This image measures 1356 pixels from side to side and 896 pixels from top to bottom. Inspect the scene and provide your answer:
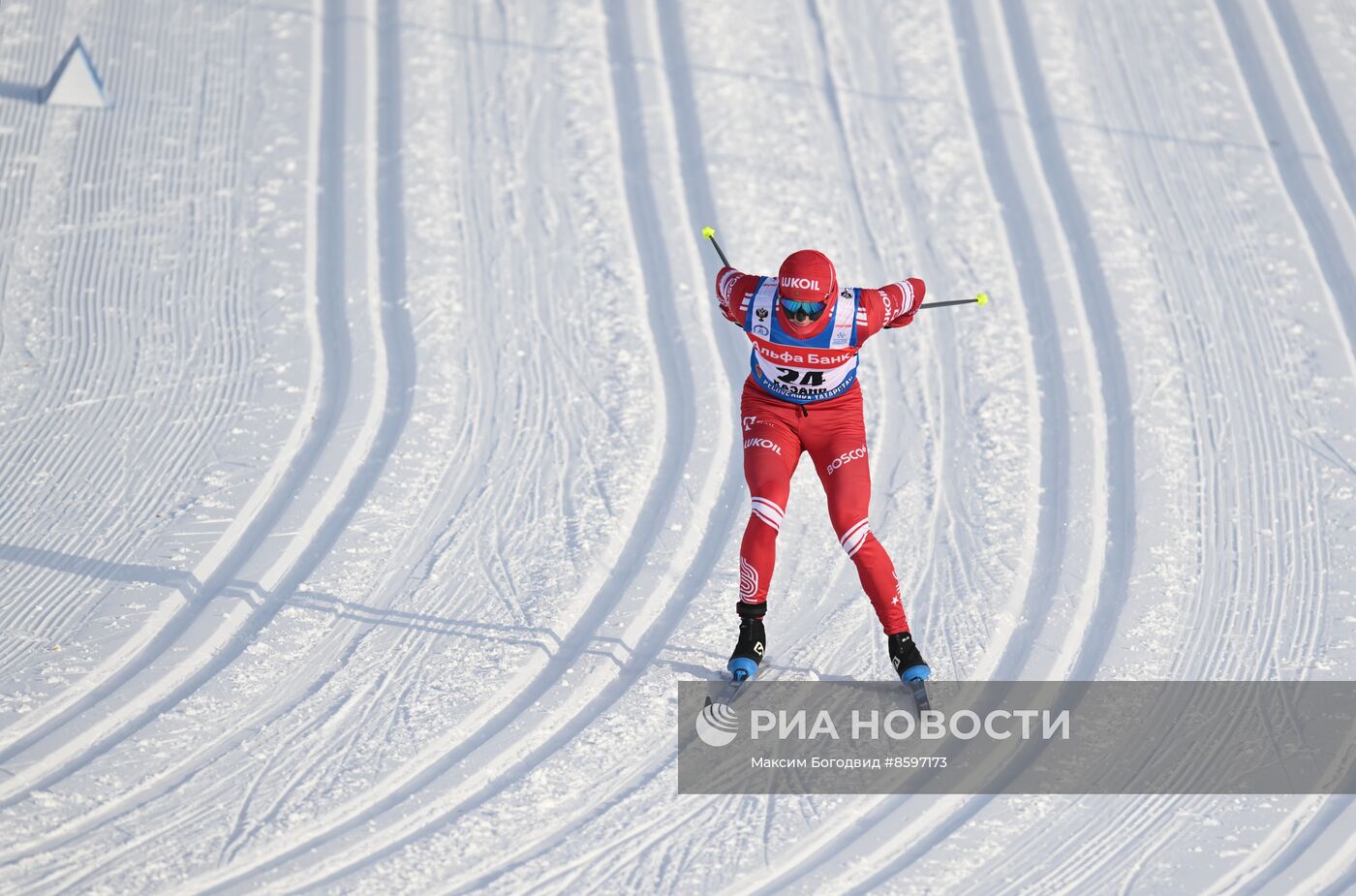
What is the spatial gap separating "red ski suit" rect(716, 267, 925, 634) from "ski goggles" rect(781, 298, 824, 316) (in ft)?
0.18

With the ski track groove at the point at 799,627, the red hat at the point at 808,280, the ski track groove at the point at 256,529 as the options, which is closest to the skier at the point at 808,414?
the red hat at the point at 808,280

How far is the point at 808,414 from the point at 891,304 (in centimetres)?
56

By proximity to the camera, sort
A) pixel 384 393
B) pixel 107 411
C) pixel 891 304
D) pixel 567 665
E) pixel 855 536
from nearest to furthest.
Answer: pixel 855 536 < pixel 891 304 < pixel 567 665 < pixel 107 411 < pixel 384 393

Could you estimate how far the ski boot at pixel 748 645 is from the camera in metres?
6.17

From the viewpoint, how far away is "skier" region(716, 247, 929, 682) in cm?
594

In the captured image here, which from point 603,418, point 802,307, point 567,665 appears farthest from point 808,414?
point 603,418

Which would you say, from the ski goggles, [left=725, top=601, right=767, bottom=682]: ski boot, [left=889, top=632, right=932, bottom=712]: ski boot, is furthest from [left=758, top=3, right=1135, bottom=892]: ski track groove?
the ski goggles

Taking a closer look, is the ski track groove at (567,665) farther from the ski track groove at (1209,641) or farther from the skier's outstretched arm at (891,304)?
the ski track groove at (1209,641)

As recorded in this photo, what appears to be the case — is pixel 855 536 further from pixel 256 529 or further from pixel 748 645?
pixel 256 529

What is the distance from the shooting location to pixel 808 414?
20.2 feet

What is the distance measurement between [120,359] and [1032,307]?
5170 mm

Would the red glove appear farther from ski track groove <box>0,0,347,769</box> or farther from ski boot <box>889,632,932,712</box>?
ski track groove <box>0,0,347,769</box>

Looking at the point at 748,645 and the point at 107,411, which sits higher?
the point at 107,411

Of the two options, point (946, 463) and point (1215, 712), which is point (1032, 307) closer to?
point (946, 463)
